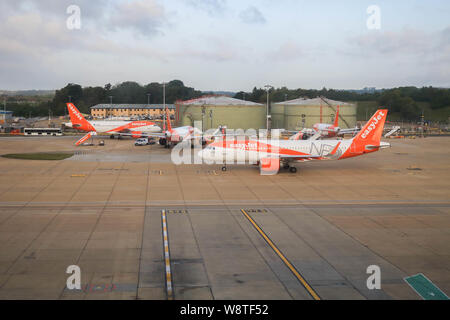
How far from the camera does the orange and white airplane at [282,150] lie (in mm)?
47094

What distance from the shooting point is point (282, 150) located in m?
47.3

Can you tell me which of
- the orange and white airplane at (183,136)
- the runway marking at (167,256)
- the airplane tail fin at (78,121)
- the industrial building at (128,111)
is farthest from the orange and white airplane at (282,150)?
the industrial building at (128,111)

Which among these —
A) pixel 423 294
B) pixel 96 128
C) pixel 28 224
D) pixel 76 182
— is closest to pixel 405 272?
Result: pixel 423 294

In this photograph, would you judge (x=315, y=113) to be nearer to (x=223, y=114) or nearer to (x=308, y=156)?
(x=223, y=114)

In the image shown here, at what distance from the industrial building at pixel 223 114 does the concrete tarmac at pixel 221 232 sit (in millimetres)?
61386

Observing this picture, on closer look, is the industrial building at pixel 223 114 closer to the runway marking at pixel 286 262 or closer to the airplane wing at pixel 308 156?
the airplane wing at pixel 308 156

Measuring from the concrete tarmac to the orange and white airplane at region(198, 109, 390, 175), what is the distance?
6.25ft

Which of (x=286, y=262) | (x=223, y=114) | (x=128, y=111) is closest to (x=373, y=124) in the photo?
(x=286, y=262)

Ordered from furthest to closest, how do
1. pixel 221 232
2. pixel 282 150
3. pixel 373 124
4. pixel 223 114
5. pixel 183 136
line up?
pixel 223 114, pixel 183 136, pixel 373 124, pixel 282 150, pixel 221 232

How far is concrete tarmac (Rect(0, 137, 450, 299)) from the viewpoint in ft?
58.4

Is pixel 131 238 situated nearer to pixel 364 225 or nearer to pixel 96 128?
pixel 364 225

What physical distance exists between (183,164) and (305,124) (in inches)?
2492

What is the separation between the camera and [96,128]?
88938 mm

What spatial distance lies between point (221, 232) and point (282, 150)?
77.0 ft
